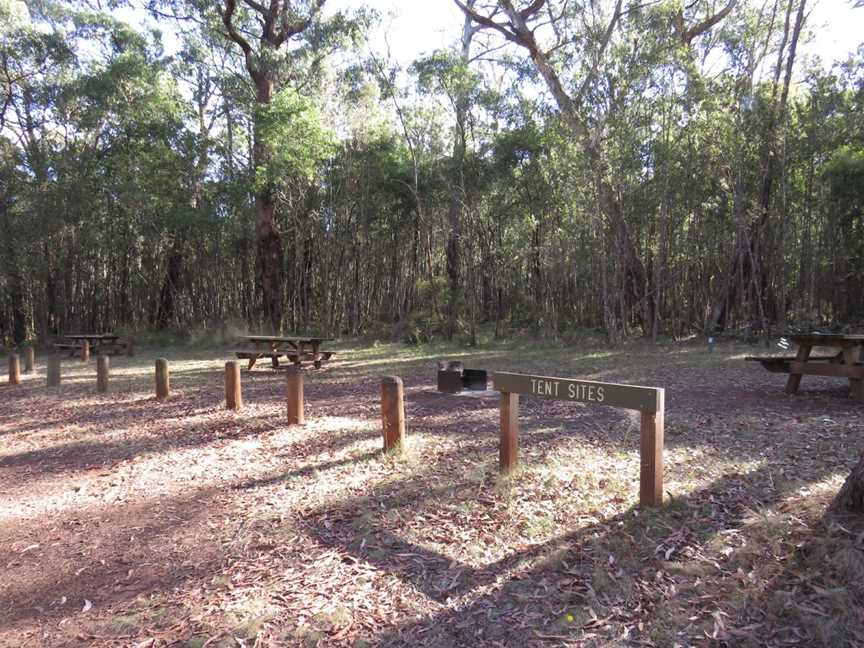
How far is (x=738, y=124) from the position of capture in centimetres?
1209

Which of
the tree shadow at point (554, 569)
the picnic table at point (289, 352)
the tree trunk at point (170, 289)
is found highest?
the tree trunk at point (170, 289)

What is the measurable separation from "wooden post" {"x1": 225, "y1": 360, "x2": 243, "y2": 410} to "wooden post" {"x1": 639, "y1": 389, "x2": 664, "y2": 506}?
15.3 ft

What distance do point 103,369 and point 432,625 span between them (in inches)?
290

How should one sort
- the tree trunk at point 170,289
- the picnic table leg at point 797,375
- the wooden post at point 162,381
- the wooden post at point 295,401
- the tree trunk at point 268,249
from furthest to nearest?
the tree trunk at point 170,289
the tree trunk at point 268,249
the wooden post at point 162,381
the picnic table leg at point 797,375
the wooden post at point 295,401

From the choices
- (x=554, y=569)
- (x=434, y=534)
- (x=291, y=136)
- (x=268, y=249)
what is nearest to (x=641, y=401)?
(x=554, y=569)

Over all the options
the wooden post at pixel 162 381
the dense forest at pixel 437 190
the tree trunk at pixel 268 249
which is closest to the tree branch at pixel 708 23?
the dense forest at pixel 437 190

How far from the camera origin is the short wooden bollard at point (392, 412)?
4.49 meters

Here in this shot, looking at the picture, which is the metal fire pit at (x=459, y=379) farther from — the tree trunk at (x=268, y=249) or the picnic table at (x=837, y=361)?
the tree trunk at (x=268, y=249)

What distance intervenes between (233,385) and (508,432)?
3846 millimetres

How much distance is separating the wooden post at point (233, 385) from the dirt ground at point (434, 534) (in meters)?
0.53

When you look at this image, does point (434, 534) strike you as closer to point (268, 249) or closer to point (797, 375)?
point (797, 375)

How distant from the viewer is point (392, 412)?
14.9 ft

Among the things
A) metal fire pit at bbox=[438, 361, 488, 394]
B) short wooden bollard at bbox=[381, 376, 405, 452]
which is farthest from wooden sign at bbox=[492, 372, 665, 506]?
metal fire pit at bbox=[438, 361, 488, 394]

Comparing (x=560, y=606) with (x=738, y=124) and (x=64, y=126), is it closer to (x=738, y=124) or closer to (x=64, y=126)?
(x=738, y=124)
